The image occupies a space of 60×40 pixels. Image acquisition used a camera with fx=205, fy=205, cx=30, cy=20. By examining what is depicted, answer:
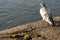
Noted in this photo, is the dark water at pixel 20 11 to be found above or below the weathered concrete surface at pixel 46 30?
above

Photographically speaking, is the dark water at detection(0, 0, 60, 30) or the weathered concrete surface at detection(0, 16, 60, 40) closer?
the weathered concrete surface at detection(0, 16, 60, 40)

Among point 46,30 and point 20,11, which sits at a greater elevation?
point 20,11

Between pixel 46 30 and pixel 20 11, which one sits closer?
pixel 46 30

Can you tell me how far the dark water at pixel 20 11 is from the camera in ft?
40.1

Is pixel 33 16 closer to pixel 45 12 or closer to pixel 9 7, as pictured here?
pixel 9 7

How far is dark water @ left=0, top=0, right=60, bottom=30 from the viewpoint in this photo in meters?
12.2

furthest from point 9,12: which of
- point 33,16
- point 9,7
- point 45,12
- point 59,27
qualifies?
point 59,27

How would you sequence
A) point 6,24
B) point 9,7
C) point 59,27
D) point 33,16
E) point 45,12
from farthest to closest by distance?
point 9,7 < point 33,16 < point 6,24 < point 45,12 < point 59,27

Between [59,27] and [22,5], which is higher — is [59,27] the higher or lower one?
the lower one

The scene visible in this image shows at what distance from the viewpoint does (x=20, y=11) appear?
1364cm

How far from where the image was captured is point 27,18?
41.3ft

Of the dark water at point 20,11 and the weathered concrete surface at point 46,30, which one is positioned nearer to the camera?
the weathered concrete surface at point 46,30

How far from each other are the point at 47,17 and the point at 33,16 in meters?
4.01

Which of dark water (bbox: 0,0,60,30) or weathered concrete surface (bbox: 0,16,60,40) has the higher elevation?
dark water (bbox: 0,0,60,30)
